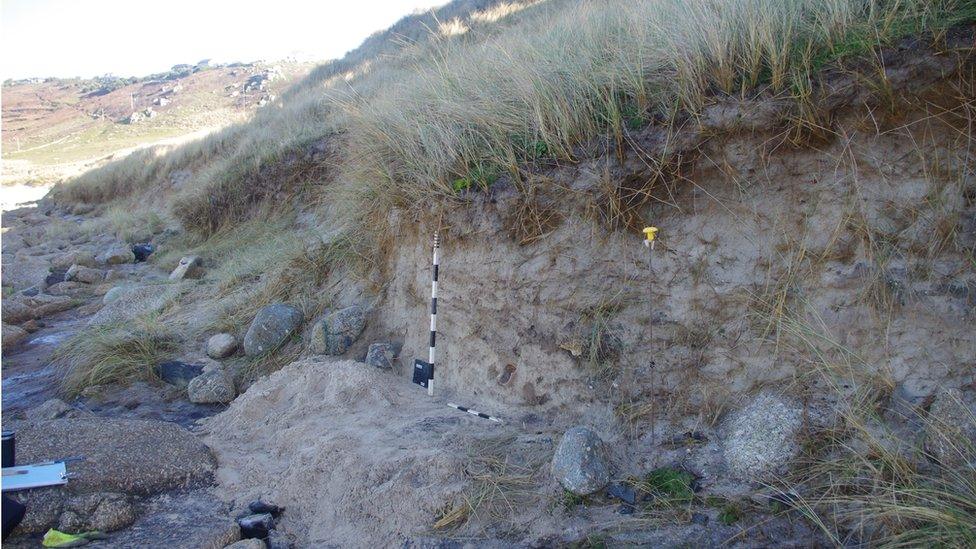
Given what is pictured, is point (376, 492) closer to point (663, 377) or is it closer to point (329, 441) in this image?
point (329, 441)

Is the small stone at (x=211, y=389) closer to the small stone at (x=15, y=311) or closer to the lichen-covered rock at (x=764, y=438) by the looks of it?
the small stone at (x=15, y=311)

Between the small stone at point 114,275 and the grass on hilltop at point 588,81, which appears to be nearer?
the grass on hilltop at point 588,81

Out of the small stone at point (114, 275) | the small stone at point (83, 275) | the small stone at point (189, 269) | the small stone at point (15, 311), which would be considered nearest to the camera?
the small stone at point (15, 311)

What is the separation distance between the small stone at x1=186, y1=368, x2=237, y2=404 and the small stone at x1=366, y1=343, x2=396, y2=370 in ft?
4.64

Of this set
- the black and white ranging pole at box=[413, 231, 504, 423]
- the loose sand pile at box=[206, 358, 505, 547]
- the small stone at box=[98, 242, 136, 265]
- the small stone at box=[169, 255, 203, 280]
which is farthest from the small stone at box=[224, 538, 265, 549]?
the small stone at box=[98, 242, 136, 265]

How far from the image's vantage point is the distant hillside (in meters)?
39.2

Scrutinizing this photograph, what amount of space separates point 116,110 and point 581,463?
57495 millimetres

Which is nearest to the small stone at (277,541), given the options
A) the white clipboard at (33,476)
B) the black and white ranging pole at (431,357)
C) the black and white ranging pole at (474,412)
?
the white clipboard at (33,476)

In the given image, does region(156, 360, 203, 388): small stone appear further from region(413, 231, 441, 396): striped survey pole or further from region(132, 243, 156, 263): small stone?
region(132, 243, 156, 263): small stone

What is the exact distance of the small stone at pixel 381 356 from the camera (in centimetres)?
573

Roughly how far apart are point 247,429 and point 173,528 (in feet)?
4.39

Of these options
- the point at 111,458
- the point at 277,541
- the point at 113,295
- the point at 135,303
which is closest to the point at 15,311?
the point at 113,295

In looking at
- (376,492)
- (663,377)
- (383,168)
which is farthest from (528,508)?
(383,168)

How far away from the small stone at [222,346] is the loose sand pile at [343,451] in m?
1.30
